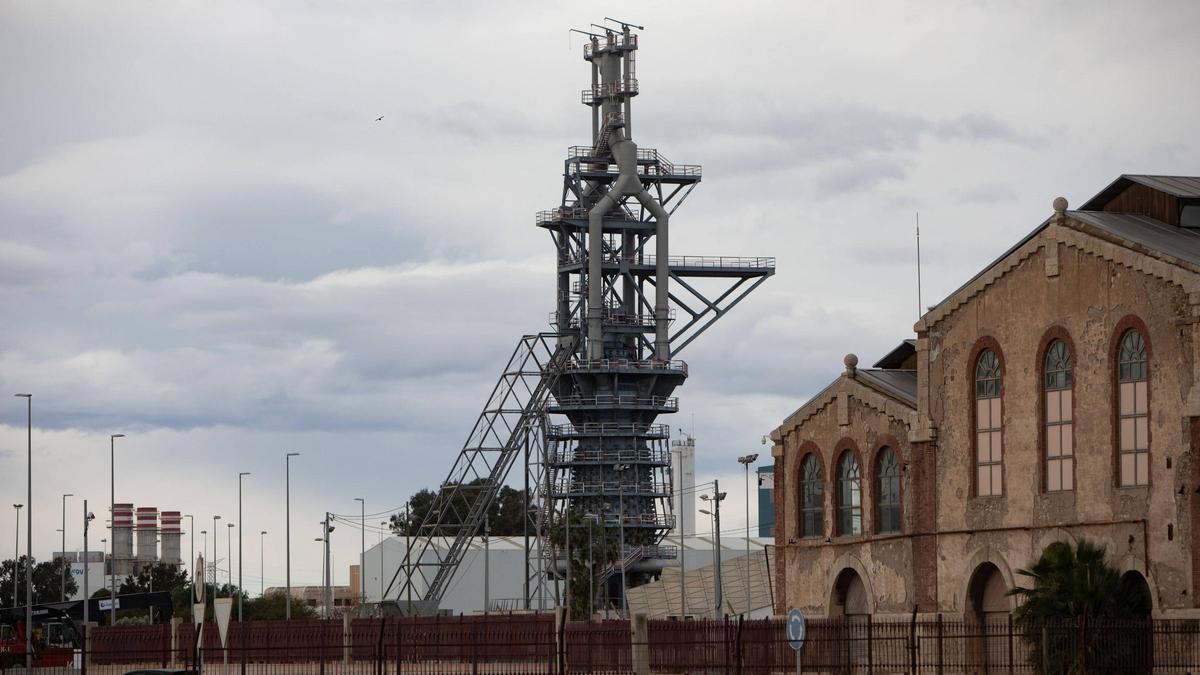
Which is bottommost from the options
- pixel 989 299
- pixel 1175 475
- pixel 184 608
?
pixel 184 608

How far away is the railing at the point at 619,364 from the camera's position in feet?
348

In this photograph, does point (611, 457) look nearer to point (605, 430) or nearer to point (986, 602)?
point (605, 430)

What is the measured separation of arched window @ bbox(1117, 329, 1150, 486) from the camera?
4675cm

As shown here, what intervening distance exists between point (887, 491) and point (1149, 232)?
37.8ft

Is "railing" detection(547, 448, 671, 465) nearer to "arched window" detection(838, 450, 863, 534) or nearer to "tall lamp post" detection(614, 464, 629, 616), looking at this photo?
"tall lamp post" detection(614, 464, 629, 616)

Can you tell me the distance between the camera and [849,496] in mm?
58969

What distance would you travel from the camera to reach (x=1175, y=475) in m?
45.3

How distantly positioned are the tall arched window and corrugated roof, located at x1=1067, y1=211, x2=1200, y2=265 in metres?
4.83

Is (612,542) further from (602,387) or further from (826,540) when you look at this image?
(826,540)

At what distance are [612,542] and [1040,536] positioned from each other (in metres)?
60.0

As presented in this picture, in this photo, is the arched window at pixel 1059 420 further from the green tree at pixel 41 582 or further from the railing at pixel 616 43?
the green tree at pixel 41 582

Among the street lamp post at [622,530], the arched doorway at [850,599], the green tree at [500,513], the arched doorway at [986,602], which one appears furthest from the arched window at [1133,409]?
the green tree at [500,513]

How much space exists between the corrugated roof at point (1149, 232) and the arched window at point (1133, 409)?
8.43ft

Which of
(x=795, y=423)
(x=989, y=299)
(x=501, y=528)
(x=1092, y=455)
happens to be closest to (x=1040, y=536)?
(x=1092, y=455)
